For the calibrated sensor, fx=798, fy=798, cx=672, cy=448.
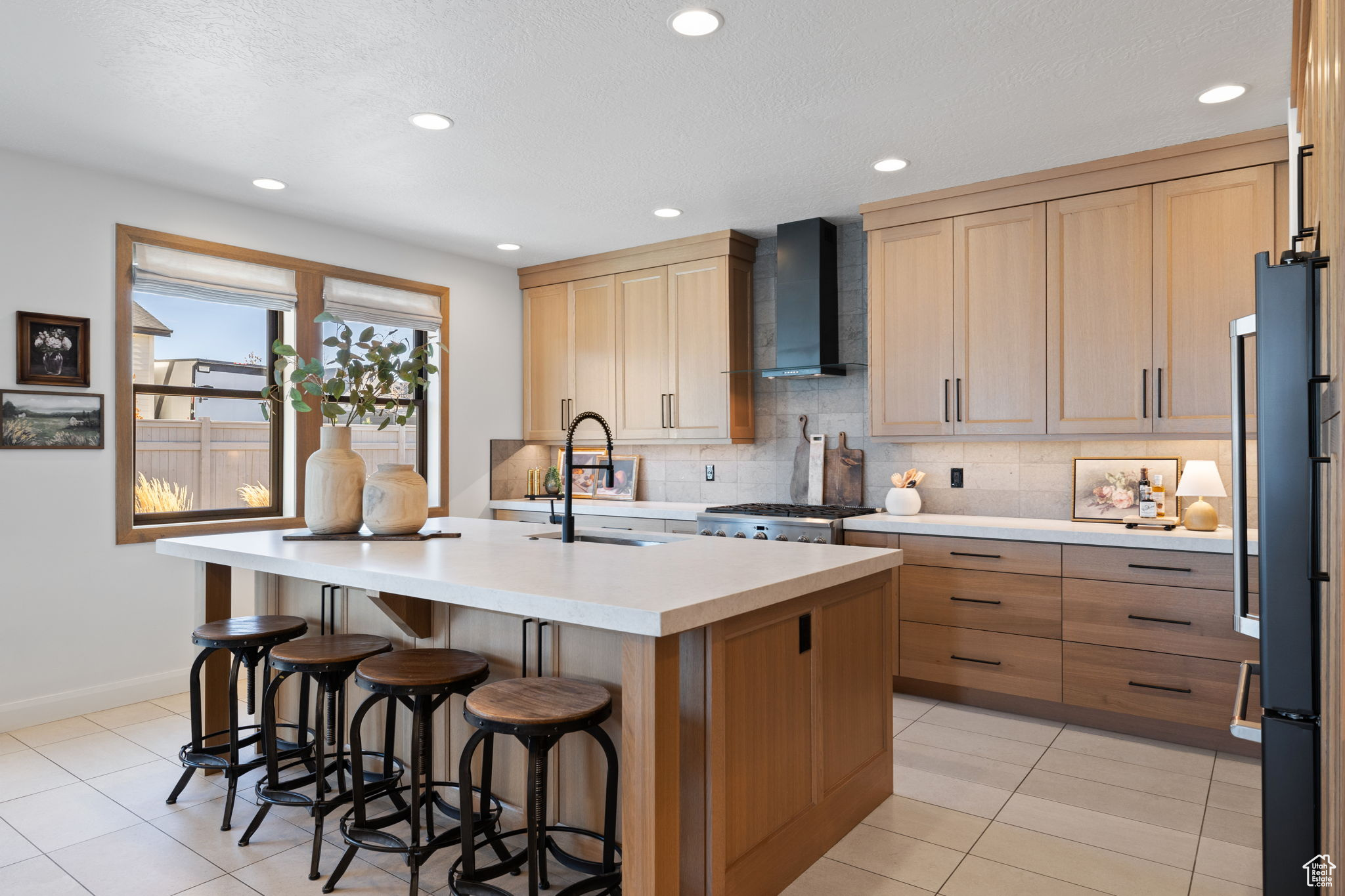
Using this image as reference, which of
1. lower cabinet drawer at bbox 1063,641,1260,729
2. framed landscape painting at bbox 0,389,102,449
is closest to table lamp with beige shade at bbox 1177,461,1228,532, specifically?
lower cabinet drawer at bbox 1063,641,1260,729

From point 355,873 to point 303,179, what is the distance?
3.14m

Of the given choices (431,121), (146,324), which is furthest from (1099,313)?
(146,324)

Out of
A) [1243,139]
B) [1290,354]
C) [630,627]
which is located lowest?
[630,627]

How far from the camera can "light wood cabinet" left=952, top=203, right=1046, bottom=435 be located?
12.6 feet

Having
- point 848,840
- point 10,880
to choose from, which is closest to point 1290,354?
point 848,840

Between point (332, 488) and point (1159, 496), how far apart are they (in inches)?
141

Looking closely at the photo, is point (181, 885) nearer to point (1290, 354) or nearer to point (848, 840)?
point (848, 840)

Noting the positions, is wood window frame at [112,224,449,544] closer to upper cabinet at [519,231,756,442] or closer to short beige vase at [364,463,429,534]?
short beige vase at [364,463,429,534]

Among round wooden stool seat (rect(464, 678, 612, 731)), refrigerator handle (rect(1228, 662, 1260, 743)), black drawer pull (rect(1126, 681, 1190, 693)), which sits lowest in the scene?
black drawer pull (rect(1126, 681, 1190, 693))

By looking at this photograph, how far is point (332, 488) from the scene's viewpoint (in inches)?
118

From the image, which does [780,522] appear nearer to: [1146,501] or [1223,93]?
[1146,501]

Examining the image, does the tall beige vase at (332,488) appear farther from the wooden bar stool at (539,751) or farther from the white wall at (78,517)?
the white wall at (78,517)

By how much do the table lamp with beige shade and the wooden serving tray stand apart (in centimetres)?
305

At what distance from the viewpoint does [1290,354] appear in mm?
1457
